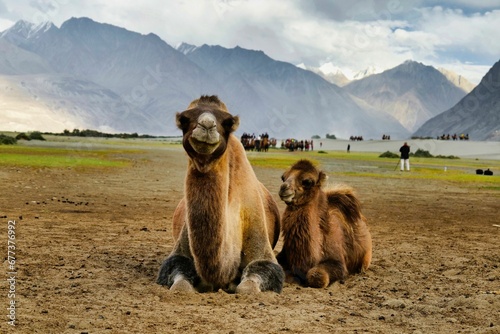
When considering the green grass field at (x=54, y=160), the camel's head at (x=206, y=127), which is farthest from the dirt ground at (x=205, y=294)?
the green grass field at (x=54, y=160)

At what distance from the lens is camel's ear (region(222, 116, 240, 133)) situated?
281 inches

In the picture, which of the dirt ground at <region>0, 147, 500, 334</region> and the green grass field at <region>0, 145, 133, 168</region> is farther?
the green grass field at <region>0, 145, 133, 168</region>

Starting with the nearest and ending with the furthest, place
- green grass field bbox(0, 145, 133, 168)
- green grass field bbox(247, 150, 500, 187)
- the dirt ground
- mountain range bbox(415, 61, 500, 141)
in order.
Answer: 1. the dirt ground
2. green grass field bbox(0, 145, 133, 168)
3. green grass field bbox(247, 150, 500, 187)
4. mountain range bbox(415, 61, 500, 141)

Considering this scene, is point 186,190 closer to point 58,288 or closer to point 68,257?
point 58,288

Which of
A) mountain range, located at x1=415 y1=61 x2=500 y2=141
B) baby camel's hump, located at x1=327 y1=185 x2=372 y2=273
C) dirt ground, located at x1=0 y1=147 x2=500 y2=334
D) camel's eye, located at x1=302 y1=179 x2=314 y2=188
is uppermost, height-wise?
mountain range, located at x1=415 y1=61 x2=500 y2=141

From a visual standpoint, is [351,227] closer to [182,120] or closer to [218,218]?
[218,218]

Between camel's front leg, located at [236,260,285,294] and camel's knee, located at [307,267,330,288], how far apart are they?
72cm

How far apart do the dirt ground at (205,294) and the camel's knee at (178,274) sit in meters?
0.15

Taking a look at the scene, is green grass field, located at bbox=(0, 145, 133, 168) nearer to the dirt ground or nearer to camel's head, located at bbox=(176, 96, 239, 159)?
the dirt ground

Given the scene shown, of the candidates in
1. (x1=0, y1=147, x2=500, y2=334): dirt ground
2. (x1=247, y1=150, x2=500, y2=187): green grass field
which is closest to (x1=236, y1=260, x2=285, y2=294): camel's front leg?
(x1=0, y1=147, x2=500, y2=334): dirt ground

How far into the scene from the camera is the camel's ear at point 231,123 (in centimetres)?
714

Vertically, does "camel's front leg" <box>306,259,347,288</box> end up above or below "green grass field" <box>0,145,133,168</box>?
below

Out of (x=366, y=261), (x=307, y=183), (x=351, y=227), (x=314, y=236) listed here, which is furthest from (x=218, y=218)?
(x=366, y=261)

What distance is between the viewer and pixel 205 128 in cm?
652
